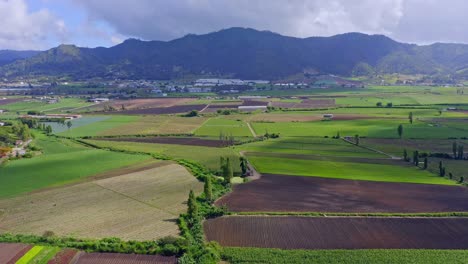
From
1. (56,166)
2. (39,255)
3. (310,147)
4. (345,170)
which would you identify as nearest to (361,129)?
(310,147)

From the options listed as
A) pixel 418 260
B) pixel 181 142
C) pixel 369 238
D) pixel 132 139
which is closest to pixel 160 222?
pixel 369 238

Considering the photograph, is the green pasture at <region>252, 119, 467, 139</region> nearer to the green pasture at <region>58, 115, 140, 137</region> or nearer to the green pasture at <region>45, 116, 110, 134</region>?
the green pasture at <region>58, 115, 140, 137</region>

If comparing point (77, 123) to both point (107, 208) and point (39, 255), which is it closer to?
point (107, 208)

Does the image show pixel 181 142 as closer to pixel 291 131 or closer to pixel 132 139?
pixel 132 139

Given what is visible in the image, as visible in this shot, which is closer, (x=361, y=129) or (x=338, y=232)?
(x=338, y=232)

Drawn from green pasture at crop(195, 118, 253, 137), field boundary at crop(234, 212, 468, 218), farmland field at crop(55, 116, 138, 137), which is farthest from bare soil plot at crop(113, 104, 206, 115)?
field boundary at crop(234, 212, 468, 218)

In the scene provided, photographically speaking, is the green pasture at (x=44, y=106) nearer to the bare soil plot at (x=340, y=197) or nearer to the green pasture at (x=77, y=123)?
the green pasture at (x=77, y=123)

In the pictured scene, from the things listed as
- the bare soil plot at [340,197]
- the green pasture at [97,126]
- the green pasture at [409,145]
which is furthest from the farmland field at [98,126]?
the green pasture at [409,145]
